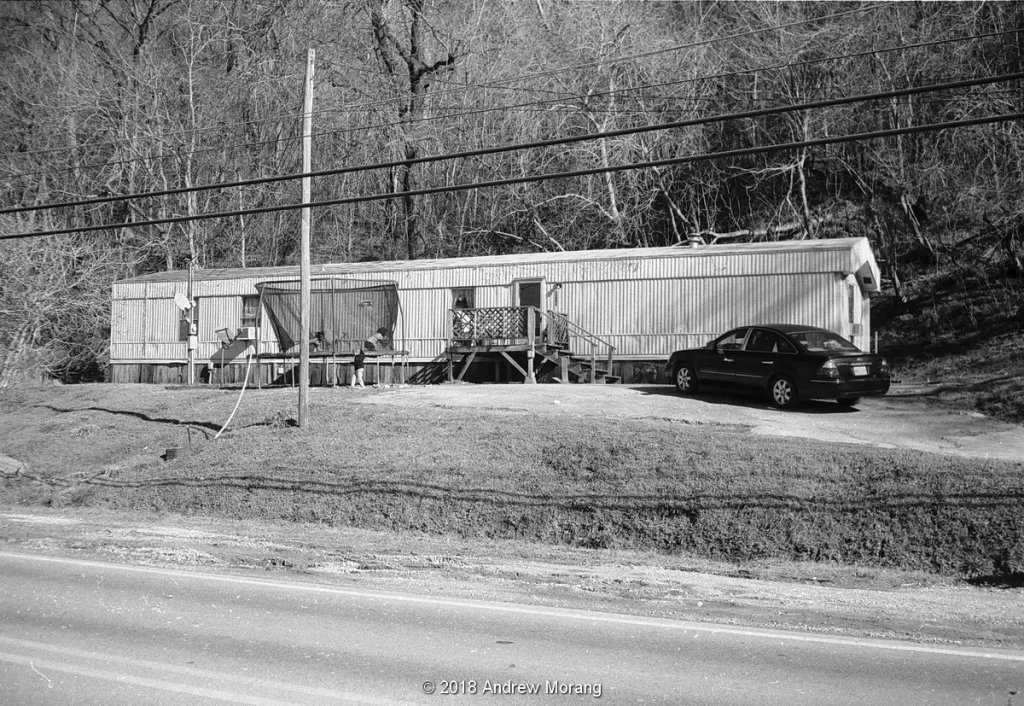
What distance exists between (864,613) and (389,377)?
20.9 meters

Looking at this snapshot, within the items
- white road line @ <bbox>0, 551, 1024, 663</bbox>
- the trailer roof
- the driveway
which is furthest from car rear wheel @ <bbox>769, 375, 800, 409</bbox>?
white road line @ <bbox>0, 551, 1024, 663</bbox>

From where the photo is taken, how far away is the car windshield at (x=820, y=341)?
18.1 meters

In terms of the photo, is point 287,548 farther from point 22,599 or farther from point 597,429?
point 597,429

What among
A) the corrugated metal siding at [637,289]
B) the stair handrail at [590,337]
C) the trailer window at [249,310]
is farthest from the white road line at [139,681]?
the trailer window at [249,310]

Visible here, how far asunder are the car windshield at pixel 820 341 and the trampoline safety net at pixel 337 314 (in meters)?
11.4

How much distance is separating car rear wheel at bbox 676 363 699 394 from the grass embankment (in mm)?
3366

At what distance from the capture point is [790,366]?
17859mm

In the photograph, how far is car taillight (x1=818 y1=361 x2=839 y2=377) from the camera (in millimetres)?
17289

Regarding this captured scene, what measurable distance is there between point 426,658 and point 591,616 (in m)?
1.89

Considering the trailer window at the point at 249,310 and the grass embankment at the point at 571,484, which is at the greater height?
the trailer window at the point at 249,310

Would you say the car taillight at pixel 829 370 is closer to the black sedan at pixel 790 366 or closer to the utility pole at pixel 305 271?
the black sedan at pixel 790 366

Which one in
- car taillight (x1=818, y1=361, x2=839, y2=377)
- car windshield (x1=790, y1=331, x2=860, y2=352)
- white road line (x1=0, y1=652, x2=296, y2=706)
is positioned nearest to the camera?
white road line (x1=0, y1=652, x2=296, y2=706)

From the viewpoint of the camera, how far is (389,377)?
28.3 m

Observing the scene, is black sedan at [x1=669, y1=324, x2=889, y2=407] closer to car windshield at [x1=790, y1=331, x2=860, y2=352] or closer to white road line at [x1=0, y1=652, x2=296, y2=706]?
car windshield at [x1=790, y1=331, x2=860, y2=352]
